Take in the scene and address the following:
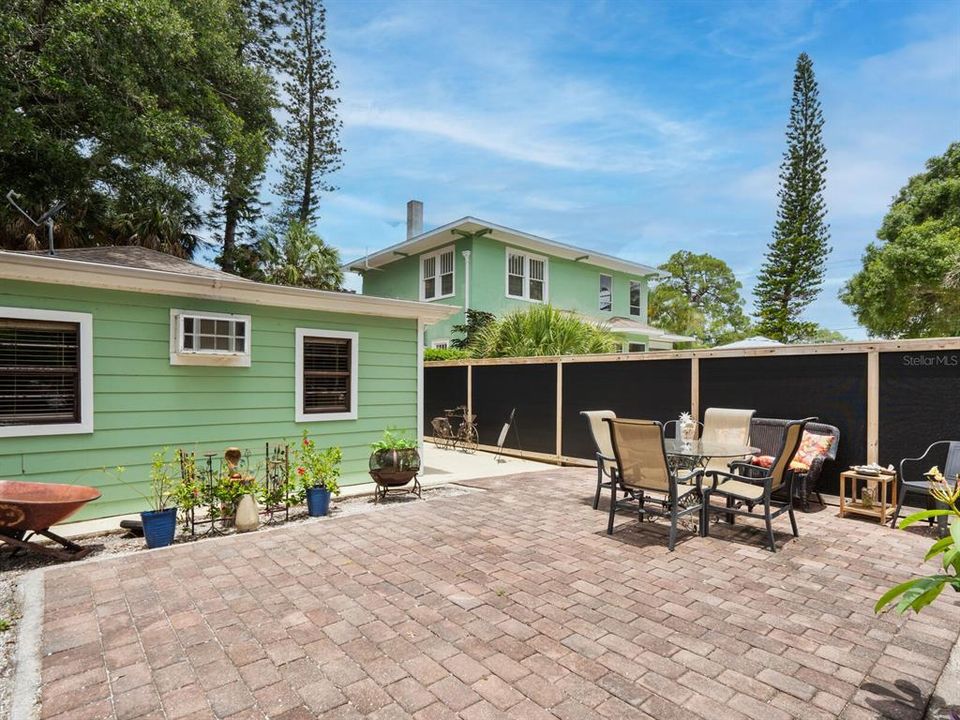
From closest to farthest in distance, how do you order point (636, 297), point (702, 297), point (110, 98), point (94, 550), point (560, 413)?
1. point (94, 550)
2. point (110, 98)
3. point (560, 413)
4. point (636, 297)
5. point (702, 297)

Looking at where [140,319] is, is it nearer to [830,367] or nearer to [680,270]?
[830,367]

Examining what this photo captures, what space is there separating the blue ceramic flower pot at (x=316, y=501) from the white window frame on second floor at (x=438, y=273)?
10.1 metres

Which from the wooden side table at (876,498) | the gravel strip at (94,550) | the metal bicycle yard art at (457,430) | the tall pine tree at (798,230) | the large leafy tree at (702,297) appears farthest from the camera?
the large leafy tree at (702,297)

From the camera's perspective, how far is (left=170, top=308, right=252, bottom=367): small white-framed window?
16.9 feet

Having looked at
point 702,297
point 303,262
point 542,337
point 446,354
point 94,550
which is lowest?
point 94,550

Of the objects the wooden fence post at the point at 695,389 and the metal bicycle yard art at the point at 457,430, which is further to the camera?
the metal bicycle yard art at the point at 457,430

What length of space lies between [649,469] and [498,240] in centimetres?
1135

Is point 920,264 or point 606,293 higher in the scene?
point 920,264

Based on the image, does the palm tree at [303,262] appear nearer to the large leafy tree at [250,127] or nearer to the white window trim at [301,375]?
the large leafy tree at [250,127]

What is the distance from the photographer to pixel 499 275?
585 inches

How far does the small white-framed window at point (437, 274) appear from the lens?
15.0 m

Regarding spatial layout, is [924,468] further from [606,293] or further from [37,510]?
[606,293]

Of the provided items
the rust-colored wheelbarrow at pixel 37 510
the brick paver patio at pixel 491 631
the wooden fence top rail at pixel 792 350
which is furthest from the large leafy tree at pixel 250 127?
the brick paver patio at pixel 491 631

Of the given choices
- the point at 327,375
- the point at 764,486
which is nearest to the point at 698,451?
the point at 764,486
